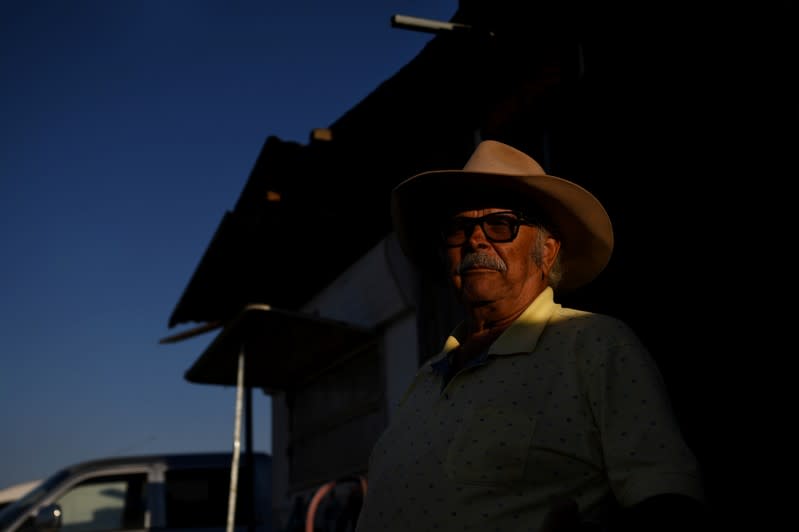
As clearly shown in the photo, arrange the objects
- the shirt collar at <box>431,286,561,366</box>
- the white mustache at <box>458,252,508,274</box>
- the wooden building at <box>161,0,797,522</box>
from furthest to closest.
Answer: the wooden building at <box>161,0,797,522</box> < the white mustache at <box>458,252,508,274</box> < the shirt collar at <box>431,286,561,366</box>

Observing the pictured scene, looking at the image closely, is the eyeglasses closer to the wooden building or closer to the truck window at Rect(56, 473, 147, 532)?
the wooden building

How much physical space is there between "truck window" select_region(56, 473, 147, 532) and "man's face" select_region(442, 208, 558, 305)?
6.58 m

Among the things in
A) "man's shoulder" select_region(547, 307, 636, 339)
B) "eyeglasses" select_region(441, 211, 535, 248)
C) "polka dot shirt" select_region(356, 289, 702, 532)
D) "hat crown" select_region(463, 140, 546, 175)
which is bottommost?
"polka dot shirt" select_region(356, 289, 702, 532)

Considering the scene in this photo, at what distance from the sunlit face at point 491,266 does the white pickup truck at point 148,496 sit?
6085 millimetres

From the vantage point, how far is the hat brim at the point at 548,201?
2.74 m

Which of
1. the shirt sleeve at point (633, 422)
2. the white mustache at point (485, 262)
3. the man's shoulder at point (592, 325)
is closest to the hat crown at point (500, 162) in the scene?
the white mustache at point (485, 262)

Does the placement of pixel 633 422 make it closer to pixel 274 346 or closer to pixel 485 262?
pixel 485 262

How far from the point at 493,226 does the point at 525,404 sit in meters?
0.69

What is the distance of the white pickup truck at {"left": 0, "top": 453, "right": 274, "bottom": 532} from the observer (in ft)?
27.3

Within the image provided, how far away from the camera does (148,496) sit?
8.45 m

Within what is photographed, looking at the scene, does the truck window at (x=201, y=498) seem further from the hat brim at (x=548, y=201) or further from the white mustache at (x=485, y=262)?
the white mustache at (x=485, y=262)

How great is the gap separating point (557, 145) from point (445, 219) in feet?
5.53

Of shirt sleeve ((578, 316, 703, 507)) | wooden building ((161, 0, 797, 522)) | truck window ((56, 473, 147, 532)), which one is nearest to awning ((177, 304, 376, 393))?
wooden building ((161, 0, 797, 522))

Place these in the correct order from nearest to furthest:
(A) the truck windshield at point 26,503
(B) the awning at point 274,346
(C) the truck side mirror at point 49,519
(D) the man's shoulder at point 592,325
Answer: (D) the man's shoulder at point 592,325
(B) the awning at point 274,346
(C) the truck side mirror at point 49,519
(A) the truck windshield at point 26,503
